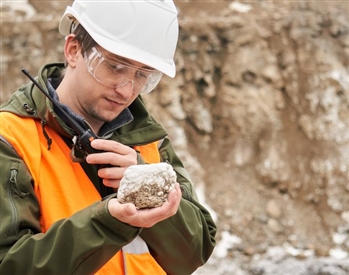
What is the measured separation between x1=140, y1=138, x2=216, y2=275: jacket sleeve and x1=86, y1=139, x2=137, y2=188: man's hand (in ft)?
1.00

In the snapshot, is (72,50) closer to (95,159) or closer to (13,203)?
(95,159)

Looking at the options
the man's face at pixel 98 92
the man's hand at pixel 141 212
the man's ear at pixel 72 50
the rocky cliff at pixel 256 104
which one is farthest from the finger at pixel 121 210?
the rocky cliff at pixel 256 104

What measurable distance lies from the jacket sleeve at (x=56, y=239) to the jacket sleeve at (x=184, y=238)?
1.07 feet

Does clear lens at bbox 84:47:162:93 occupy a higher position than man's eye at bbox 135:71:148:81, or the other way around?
clear lens at bbox 84:47:162:93

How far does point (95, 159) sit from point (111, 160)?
0.06 meters

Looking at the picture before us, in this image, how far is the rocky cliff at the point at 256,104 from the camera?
962 centimetres

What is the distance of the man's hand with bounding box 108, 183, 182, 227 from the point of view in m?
2.13

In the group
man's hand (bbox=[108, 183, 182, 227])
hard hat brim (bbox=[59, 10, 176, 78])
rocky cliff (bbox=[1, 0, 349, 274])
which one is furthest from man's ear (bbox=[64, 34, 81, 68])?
rocky cliff (bbox=[1, 0, 349, 274])

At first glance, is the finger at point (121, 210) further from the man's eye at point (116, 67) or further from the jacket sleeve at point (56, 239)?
the man's eye at point (116, 67)

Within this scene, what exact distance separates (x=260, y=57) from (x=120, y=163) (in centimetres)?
860

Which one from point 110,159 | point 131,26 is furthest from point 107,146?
point 131,26

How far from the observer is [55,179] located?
241 cm

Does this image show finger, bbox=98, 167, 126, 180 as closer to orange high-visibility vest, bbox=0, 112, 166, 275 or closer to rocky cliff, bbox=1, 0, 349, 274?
orange high-visibility vest, bbox=0, 112, 166, 275

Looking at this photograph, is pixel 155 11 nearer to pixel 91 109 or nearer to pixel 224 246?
pixel 91 109
